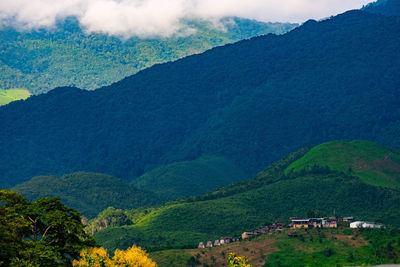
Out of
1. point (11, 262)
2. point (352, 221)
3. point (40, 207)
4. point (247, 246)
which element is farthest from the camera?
point (352, 221)

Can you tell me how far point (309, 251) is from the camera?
145000 millimetres

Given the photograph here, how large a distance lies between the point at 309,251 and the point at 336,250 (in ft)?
18.1

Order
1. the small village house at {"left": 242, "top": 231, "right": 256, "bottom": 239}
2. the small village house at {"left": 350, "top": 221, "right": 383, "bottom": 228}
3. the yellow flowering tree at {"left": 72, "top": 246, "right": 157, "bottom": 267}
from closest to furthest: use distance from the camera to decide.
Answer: the yellow flowering tree at {"left": 72, "top": 246, "right": 157, "bottom": 267} → the small village house at {"left": 350, "top": 221, "right": 383, "bottom": 228} → the small village house at {"left": 242, "top": 231, "right": 256, "bottom": 239}

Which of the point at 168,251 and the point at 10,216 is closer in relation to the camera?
the point at 10,216

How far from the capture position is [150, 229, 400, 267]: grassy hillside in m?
138

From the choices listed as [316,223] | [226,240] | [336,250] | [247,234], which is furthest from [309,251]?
[226,240]

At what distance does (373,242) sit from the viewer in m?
144

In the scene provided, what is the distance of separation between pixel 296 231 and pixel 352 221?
18.6 m

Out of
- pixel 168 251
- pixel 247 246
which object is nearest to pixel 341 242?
pixel 247 246

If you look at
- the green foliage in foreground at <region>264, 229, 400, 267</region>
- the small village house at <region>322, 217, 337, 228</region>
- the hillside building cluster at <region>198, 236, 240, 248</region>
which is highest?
the small village house at <region>322, 217, 337, 228</region>

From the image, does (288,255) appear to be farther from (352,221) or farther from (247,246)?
(352,221)

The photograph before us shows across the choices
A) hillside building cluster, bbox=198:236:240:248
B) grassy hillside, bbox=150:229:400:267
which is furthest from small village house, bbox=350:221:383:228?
hillside building cluster, bbox=198:236:240:248

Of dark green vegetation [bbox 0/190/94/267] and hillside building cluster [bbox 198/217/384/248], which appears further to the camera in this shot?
hillside building cluster [bbox 198/217/384/248]

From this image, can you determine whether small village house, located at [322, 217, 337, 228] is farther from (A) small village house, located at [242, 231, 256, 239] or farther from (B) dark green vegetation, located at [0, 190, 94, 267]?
(B) dark green vegetation, located at [0, 190, 94, 267]
